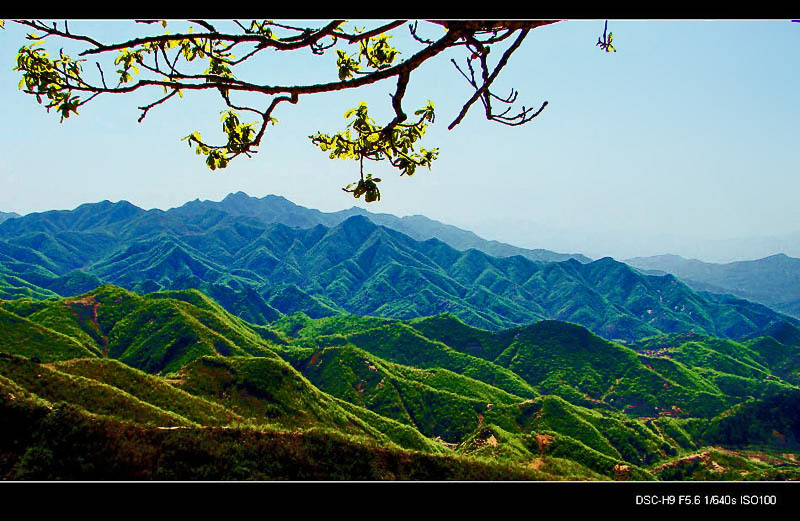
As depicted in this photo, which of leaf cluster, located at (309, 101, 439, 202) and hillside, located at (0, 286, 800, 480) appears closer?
leaf cluster, located at (309, 101, 439, 202)

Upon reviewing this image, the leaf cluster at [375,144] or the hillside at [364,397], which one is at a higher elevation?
the leaf cluster at [375,144]

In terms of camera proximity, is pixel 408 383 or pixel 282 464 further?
pixel 408 383

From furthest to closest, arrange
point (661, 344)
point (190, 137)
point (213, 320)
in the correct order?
1. point (661, 344)
2. point (213, 320)
3. point (190, 137)

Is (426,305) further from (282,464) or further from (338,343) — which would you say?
(282,464)

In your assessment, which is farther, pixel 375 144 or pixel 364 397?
pixel 364 397

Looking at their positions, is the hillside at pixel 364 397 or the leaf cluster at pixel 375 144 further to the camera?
the hillside at pixel 364 397

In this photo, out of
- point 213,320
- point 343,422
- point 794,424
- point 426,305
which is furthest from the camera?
point 426,305

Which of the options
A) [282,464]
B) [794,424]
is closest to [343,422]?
[282,464]

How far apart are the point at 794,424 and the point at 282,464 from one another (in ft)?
286

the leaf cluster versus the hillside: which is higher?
the leaf cluster

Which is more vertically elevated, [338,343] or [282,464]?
[282,464]

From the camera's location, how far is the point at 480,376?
91.3 meters

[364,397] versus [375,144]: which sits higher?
[375,144]
